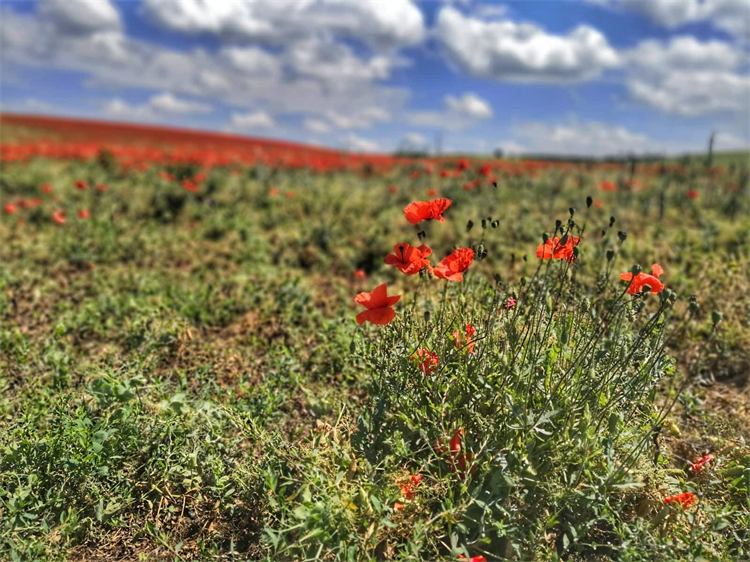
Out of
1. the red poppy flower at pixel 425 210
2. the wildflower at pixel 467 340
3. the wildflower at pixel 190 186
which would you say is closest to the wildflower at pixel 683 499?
the wildflower at pixel 467 340

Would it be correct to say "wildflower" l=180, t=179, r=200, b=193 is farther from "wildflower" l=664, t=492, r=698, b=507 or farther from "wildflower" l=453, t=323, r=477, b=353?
"wildflower" l=664, t=492, r=698, b=507

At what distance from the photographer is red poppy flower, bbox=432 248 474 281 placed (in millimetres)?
1994

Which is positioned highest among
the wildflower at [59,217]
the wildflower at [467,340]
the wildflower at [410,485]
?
the wildflower at [59,217]

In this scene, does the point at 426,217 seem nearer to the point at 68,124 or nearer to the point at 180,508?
the point at 180,508

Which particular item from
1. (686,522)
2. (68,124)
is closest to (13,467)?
(686,522)

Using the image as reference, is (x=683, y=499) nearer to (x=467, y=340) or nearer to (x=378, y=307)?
(x=467, y=340)

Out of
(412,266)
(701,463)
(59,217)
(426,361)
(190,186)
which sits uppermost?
(190,186)

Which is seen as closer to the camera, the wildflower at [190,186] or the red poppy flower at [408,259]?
the red poppy flower at [408,259]

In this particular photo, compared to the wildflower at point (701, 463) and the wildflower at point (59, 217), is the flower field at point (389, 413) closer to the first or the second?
the wildflower at point (701, 463)

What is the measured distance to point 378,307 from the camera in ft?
6.64

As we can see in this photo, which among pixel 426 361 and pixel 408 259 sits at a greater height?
pixel 408 259

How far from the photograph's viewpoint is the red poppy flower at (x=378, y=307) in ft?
6.48

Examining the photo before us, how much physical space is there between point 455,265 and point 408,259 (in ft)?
0.62

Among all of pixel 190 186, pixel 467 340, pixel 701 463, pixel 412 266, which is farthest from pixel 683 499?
pixel 190 186
